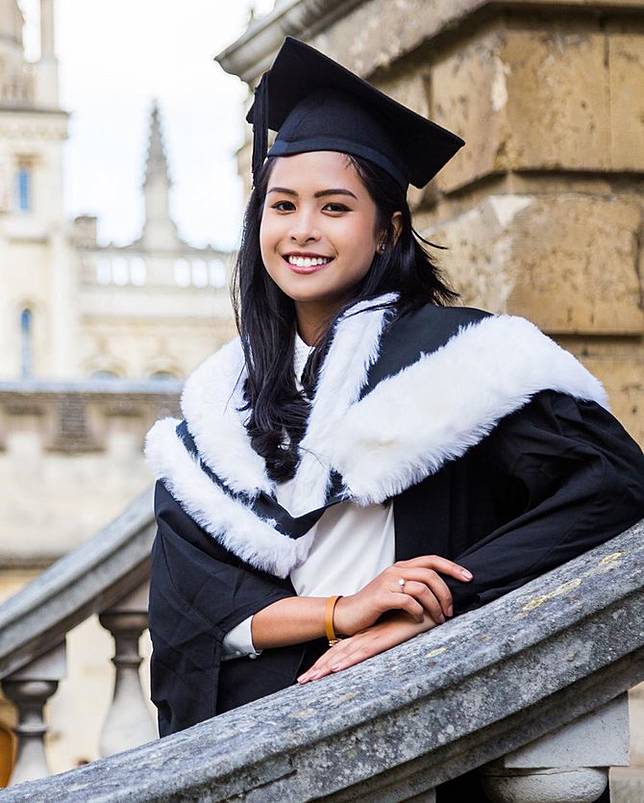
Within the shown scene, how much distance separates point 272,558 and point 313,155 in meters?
0.54

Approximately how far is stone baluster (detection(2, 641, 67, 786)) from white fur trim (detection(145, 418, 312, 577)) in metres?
1.40

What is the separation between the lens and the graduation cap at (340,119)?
6.98ft

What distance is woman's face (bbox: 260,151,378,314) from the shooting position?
212cm

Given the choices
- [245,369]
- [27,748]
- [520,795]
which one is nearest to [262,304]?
[245,369]

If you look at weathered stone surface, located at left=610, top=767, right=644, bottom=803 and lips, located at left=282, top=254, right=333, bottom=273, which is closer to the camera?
lips, located at left=282, top=254, right=333, bottom=273

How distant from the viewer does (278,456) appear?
2.09m

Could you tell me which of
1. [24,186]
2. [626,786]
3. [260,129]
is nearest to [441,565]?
[260,129]

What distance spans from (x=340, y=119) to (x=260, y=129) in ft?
0.49

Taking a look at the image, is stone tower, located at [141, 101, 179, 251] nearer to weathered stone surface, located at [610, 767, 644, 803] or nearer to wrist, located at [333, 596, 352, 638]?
weathered stone surface, located at [610, 767, 644, 803]

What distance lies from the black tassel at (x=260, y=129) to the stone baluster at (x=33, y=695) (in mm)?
1573

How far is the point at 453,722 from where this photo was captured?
1.57 m

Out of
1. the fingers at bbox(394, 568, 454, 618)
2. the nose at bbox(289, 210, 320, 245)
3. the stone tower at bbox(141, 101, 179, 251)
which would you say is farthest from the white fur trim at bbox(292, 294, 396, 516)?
the stone tower at bbox(141, 101, 179, 251)

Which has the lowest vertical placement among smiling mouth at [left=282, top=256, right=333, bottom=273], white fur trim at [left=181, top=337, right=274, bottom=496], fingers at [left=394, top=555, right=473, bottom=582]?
fingers at [left=394, top=555, right=473, bottom=582]

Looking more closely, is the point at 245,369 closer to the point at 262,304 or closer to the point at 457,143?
the point at 262,304
